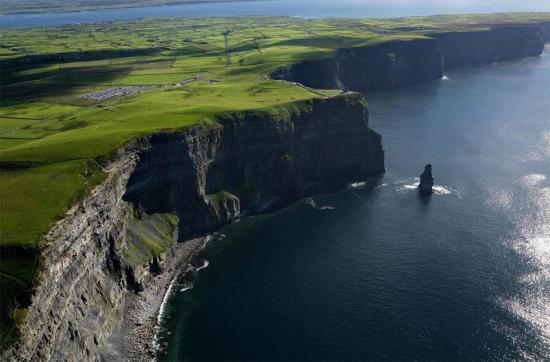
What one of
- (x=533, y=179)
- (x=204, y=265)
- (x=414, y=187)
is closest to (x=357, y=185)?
(x=414, y=187)

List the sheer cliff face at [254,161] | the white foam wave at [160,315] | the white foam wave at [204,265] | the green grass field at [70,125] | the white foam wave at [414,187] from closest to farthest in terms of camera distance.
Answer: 1. the green grass field at [70,125]
2. the white foam wave at [160,315]
3. the white foam wave at [204,265]
4. the sheer cliff face at [254,161]
5. the white foam wave at [414,187]

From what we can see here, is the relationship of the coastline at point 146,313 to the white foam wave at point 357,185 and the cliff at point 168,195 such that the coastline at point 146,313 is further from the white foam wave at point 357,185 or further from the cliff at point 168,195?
the white foam wave at point 357,185

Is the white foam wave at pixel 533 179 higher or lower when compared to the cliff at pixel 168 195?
lower

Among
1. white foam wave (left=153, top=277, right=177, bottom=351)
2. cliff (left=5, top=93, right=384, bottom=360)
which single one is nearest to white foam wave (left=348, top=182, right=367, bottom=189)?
cliff (left=5, top=93, right=384, bottom=360)

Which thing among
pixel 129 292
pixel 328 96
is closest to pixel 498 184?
pixel 328 96

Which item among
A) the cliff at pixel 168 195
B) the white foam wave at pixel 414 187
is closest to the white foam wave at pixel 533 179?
the white foam wave at pixel 414 187

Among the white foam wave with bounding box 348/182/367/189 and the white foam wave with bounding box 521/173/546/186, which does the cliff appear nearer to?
the white foam wave with bounding box 348/182/367/189

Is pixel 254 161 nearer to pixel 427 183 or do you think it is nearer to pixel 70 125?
pixel 427 183
